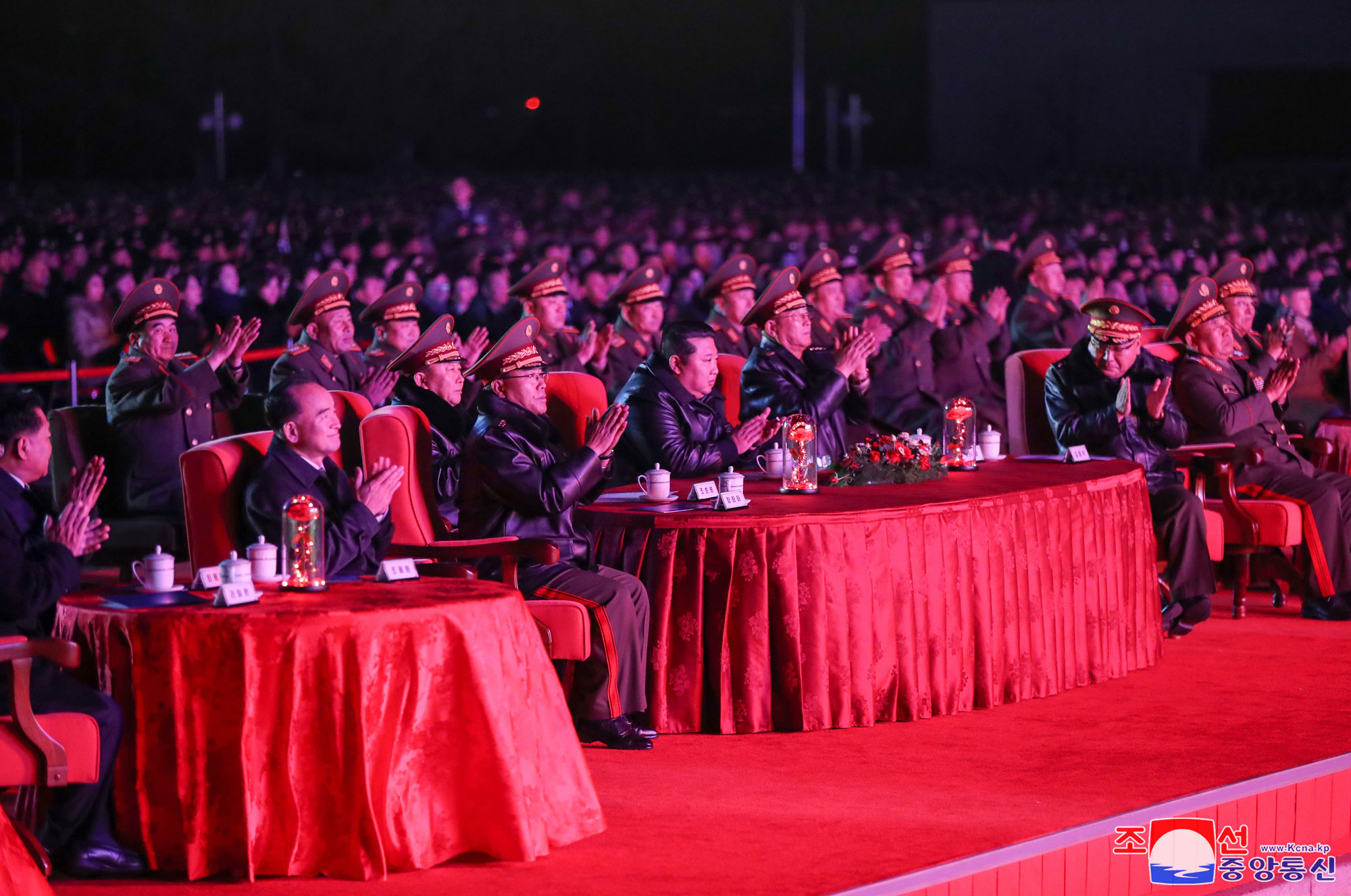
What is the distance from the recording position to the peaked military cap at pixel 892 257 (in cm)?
884

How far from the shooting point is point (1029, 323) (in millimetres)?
→ 9125

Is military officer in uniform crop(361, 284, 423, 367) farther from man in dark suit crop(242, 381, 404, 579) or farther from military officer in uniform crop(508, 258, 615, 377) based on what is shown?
man in dark suit crop(242, 381, 404, 579)

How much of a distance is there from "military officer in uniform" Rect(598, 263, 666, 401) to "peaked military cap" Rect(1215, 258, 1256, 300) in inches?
91.6

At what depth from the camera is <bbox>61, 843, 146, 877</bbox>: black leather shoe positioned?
137 inches

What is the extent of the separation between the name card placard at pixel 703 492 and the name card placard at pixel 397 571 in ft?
4.07

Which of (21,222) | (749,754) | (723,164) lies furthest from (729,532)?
(723,164)

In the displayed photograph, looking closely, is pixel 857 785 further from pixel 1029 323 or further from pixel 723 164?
pixel 723 164

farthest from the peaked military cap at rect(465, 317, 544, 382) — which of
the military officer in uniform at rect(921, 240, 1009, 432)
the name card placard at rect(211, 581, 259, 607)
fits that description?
the military officer in uniform at rect(921, 240, 1009, 432)

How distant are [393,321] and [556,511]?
262cm

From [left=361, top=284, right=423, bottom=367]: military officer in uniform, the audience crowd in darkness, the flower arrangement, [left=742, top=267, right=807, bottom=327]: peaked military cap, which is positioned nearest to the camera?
the flower arrangement

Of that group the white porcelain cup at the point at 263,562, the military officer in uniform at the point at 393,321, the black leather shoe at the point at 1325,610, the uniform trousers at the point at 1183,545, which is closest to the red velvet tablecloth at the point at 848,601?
the uniform trousers at the point at 1183,545

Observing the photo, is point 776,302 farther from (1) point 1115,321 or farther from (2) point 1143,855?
(2) point 1143,855

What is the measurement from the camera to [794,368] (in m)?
6.25

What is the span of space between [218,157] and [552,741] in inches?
1076
